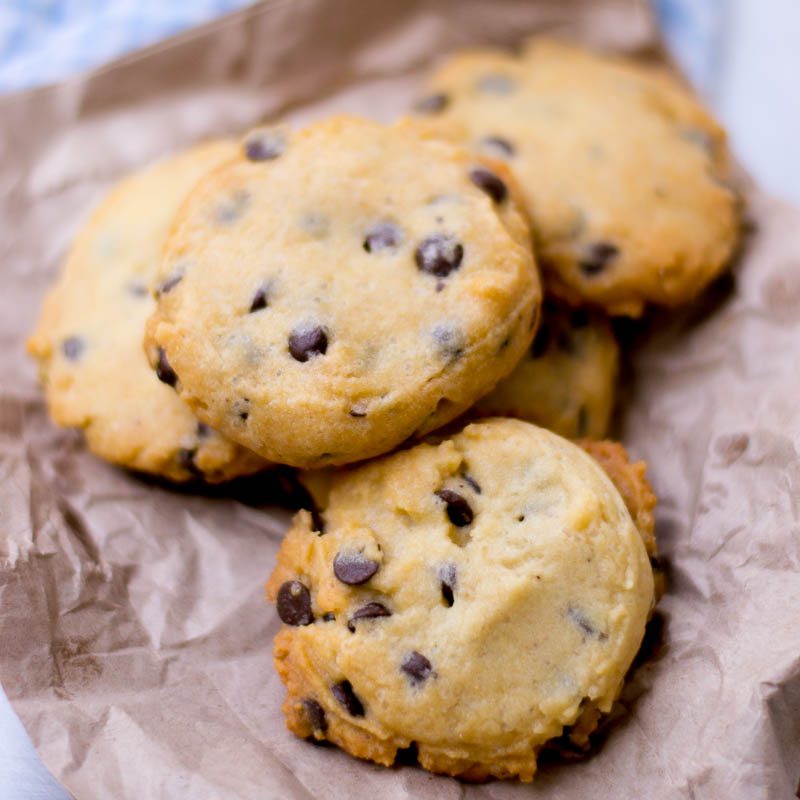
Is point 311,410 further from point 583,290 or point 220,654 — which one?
point 583,290

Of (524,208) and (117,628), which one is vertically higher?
(524,208)

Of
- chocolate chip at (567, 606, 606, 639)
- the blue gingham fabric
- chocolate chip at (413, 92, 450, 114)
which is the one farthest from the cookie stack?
the blue gingham fabric

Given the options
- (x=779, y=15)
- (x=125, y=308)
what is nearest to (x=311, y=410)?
(x=125, y=308)

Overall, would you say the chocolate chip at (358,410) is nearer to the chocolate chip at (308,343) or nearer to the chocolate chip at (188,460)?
the chocolate chip at (308,343)

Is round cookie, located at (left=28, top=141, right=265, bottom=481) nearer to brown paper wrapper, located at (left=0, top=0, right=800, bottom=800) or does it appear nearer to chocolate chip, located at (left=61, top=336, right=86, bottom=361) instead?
chocolate chip, located at (left=61, top=336, right=86, bottom=361)

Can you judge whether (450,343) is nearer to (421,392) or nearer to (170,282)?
(421,392)

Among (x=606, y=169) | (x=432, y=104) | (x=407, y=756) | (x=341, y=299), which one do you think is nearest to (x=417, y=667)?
(x=407, y=756)
